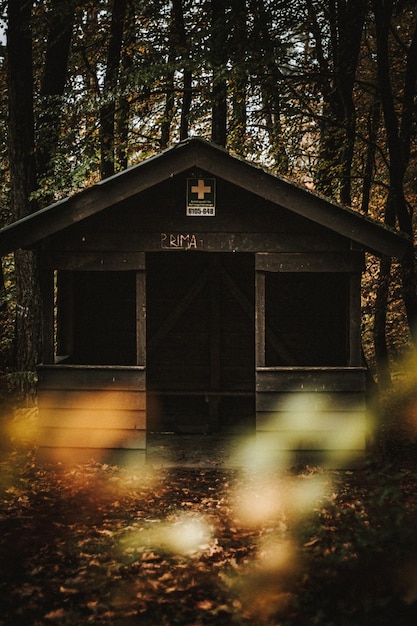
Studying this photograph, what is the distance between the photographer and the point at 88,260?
8.30 meters

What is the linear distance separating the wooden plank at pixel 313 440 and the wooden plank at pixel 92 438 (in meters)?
1.65

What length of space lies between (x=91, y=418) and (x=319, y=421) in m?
3.03

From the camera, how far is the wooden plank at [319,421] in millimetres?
8273

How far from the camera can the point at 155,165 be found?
789 centimetres

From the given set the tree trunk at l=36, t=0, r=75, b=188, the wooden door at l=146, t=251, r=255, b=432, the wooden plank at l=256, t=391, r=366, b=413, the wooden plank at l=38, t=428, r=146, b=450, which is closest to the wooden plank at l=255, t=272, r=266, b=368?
the wooden plank at l=256, t=391, r=366, b=413

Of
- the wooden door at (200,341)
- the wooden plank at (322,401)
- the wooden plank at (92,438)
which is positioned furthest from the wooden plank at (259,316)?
the wooden door at (200,341)

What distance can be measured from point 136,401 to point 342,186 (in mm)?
7582

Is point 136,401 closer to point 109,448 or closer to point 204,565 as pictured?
point 109,448

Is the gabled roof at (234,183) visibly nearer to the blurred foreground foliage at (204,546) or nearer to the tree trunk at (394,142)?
the tree trunk at (394,142)

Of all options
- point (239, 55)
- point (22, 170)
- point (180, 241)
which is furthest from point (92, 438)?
point (239, 55)

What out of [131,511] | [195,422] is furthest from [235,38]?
[131,511]

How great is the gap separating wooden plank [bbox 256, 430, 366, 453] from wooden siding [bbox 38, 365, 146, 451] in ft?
5.50

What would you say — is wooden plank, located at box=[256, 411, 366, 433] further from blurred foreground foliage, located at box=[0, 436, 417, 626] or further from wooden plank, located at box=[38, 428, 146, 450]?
wooden plank, located at box=[38, 428, 146, 450]

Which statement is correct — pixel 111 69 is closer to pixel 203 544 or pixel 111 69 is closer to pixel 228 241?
pixel 228 241
